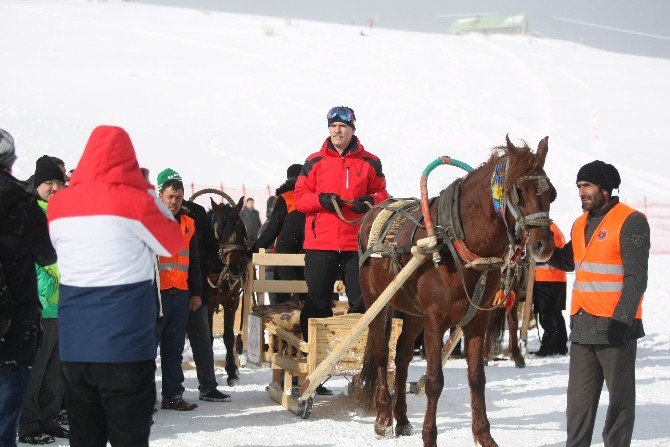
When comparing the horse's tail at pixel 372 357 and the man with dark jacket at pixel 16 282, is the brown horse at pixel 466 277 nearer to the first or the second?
the horse's tail at pixel 372 357

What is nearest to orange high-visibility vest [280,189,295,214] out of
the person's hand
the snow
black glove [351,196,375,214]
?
the snow

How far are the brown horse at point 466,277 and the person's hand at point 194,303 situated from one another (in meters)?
1.83

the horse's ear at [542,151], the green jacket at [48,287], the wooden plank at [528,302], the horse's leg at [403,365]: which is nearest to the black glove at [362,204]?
the horse's leg at [403,365]

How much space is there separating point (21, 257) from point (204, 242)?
4.67 metres

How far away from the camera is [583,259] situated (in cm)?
612

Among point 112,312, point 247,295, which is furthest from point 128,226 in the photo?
point 247,295

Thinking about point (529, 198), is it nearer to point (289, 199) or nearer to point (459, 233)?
point (459, 233)

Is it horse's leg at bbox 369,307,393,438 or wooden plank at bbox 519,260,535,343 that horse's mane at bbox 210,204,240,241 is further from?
wooden plank at bbox 519,260,535,343

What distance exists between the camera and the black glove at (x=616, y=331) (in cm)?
591

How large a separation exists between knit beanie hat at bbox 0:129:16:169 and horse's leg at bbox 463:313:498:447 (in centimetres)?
340

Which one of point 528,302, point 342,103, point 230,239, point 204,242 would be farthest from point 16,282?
point 342,103

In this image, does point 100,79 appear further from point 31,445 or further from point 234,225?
point 31,445

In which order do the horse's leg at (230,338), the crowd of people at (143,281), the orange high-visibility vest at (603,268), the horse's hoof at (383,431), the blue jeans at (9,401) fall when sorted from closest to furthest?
the crowd of people at (143,281)
the blue jeans at (9,401)
the orange high-visibility vest at (603,268)
the horse's hoof at (383,431)
the horse's leg at (230,338)

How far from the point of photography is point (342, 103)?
41250 mm
